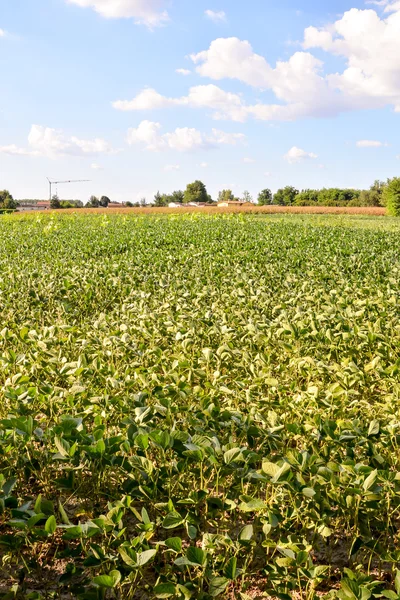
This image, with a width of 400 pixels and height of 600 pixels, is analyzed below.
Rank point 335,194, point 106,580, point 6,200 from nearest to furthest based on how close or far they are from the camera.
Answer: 1. point 106,580
2. point 6,200
3. point 335,194

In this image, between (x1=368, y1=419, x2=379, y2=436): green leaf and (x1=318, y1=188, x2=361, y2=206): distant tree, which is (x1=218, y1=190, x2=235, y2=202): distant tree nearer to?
(x1=318, y1=188, x2=361, y2=206): distant tree

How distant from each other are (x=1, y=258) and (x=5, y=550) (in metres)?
11.9

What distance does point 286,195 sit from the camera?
390ft

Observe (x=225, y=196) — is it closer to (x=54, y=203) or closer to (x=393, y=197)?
(x=54, y=203)

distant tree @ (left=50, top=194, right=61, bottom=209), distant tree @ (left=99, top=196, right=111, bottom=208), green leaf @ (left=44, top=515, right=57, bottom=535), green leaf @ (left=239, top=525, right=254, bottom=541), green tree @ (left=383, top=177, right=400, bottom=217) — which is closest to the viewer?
green leaf @ (left=44, top=515, right=57, bottom=535)

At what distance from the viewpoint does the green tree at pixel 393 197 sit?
53875mm

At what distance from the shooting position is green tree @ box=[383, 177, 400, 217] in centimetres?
5388

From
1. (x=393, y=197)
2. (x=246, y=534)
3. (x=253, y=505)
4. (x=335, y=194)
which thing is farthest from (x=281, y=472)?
(x=335, y=194)

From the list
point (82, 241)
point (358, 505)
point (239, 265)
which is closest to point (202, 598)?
point (358, 505)

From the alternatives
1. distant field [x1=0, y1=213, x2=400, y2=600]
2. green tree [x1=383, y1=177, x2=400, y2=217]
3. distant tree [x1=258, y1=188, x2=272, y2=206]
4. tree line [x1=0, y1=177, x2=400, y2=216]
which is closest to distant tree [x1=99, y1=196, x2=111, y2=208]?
tree line [x1=0, y1=177, x2=400, y2=216]

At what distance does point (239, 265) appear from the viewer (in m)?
11.9

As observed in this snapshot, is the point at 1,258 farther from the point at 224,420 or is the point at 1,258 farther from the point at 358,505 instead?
the point at 358,505

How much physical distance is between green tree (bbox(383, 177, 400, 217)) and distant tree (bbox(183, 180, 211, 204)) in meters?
68.4

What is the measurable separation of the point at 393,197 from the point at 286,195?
6559 cm
